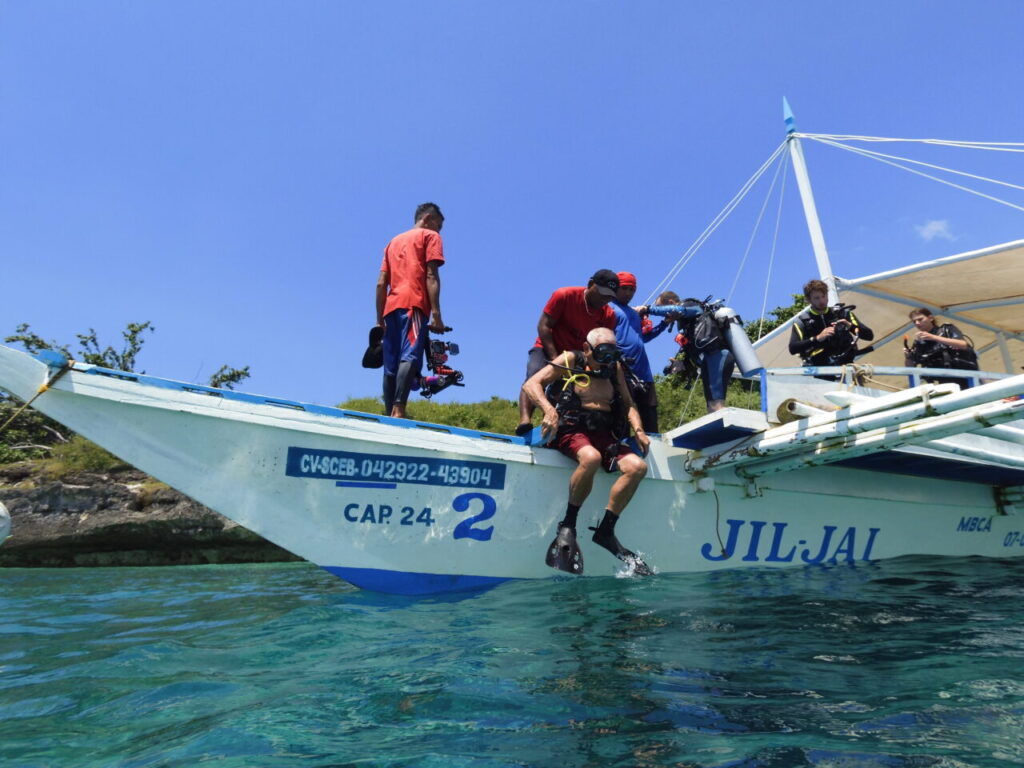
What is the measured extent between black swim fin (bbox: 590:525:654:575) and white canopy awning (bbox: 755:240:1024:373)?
3.85 metres

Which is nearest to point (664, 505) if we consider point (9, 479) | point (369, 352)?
point (369, 352)

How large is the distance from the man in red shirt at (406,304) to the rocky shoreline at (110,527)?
4.19 meters

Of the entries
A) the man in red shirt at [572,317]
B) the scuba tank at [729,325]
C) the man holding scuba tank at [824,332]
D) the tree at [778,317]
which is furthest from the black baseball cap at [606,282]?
the tree at [778,317]

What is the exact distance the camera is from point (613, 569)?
4.80 meters

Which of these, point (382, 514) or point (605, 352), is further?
point (605, 352)

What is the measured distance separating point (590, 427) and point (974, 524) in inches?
197

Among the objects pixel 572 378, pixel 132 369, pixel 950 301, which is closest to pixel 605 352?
pixel 572 378

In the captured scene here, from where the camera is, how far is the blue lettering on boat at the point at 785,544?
5270mm

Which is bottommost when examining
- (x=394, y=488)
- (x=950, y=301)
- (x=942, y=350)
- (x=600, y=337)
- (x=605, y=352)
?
(x=394, y=488)

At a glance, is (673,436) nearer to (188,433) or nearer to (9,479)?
(188,433)

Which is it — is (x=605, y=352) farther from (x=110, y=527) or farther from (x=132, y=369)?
(x=132, y=369)

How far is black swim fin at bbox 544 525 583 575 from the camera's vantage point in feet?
14.0

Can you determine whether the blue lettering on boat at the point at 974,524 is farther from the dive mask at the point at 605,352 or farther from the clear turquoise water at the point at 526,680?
the dive mask at the point at 605,352

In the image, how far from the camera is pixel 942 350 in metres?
6.73
